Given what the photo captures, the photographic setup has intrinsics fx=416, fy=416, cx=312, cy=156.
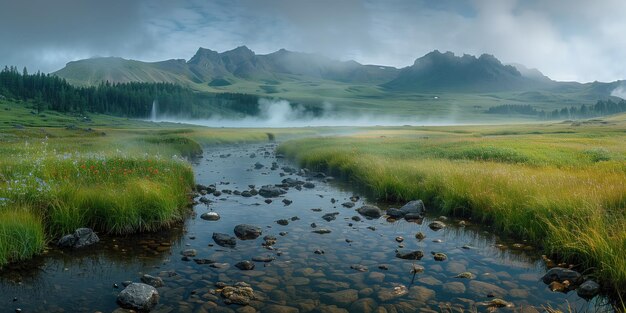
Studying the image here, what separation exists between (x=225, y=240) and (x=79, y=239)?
15.3 ft

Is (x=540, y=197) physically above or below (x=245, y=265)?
above

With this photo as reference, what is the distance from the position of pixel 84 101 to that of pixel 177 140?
154 m

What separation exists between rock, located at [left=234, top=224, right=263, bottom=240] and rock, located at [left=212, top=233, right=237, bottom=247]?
0.71 meters

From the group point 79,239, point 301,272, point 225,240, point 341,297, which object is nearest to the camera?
point 341,297

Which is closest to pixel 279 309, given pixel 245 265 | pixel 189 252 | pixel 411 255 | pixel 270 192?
pixel 245 265

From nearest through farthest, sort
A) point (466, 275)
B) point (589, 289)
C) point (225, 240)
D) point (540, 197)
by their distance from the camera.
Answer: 1. point (589, 289)
2. point (466, 275)
3. point (225, 240)
4. point (540, 197)

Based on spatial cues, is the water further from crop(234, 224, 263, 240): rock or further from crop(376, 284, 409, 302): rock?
crop(234, 224, 263, 240): rock

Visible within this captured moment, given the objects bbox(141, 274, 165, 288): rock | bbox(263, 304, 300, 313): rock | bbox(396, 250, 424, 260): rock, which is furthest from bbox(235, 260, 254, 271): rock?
bbox(396, 250, 424, 260): rock

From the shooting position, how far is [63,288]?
34.3 feet

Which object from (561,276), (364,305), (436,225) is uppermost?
(561,276)

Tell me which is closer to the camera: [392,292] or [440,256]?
[392,292]

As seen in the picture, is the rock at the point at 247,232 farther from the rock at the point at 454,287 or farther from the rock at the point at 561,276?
the rock at the point at 561,276

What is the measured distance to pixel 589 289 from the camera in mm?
10250

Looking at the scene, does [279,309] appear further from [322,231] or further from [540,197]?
[540,197]
